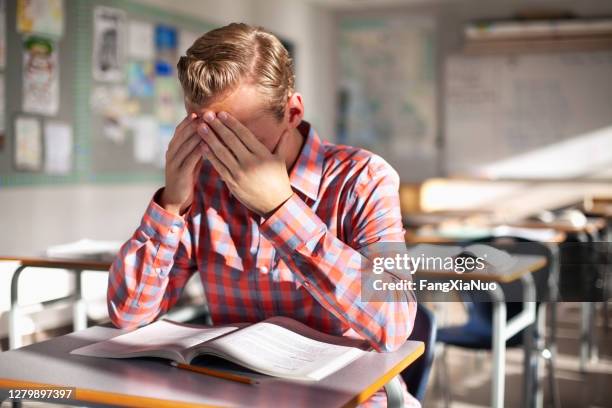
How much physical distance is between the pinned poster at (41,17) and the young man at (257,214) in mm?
2766

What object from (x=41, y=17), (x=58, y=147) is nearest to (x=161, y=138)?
(x=58, y=147)

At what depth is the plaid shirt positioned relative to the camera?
130 centimetres

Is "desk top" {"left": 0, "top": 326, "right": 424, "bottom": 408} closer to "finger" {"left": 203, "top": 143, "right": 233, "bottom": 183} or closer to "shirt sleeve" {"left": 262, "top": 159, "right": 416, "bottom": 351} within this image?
"shirt sleeve" {"left": 262, "top": 159, "right": 416, "bottom": 351}

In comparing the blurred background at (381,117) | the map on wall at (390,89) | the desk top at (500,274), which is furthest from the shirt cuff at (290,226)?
the map on wall at (390,89)

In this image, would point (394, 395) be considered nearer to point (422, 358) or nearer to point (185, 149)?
point (422, 358)

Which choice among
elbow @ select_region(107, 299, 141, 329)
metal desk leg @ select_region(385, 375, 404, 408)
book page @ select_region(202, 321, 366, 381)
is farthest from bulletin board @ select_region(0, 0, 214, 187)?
metal desk leg @ select_region(385, 375, 404, 408)

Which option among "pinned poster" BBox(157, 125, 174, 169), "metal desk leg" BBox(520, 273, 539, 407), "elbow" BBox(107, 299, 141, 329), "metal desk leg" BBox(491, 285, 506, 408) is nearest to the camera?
"elbow" BBox(107, 299, 141, 329)

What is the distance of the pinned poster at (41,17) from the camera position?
12.4 feet

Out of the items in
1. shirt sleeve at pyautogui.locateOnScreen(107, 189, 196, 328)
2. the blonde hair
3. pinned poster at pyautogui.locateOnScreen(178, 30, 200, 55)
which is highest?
Answer: pinned poster at pyautogui.locateOnScreen(178, 30, 200, 55)

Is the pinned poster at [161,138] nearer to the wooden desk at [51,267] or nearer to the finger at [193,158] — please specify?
the wooden desk at [51,267]

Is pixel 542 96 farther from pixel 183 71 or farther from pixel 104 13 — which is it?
pixel 183 71

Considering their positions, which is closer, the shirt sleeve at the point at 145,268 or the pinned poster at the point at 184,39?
the shirt sleeve at the point at 145,268

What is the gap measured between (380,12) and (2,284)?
4.84 m

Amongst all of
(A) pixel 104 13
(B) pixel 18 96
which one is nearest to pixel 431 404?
(B) pixel 18 96
